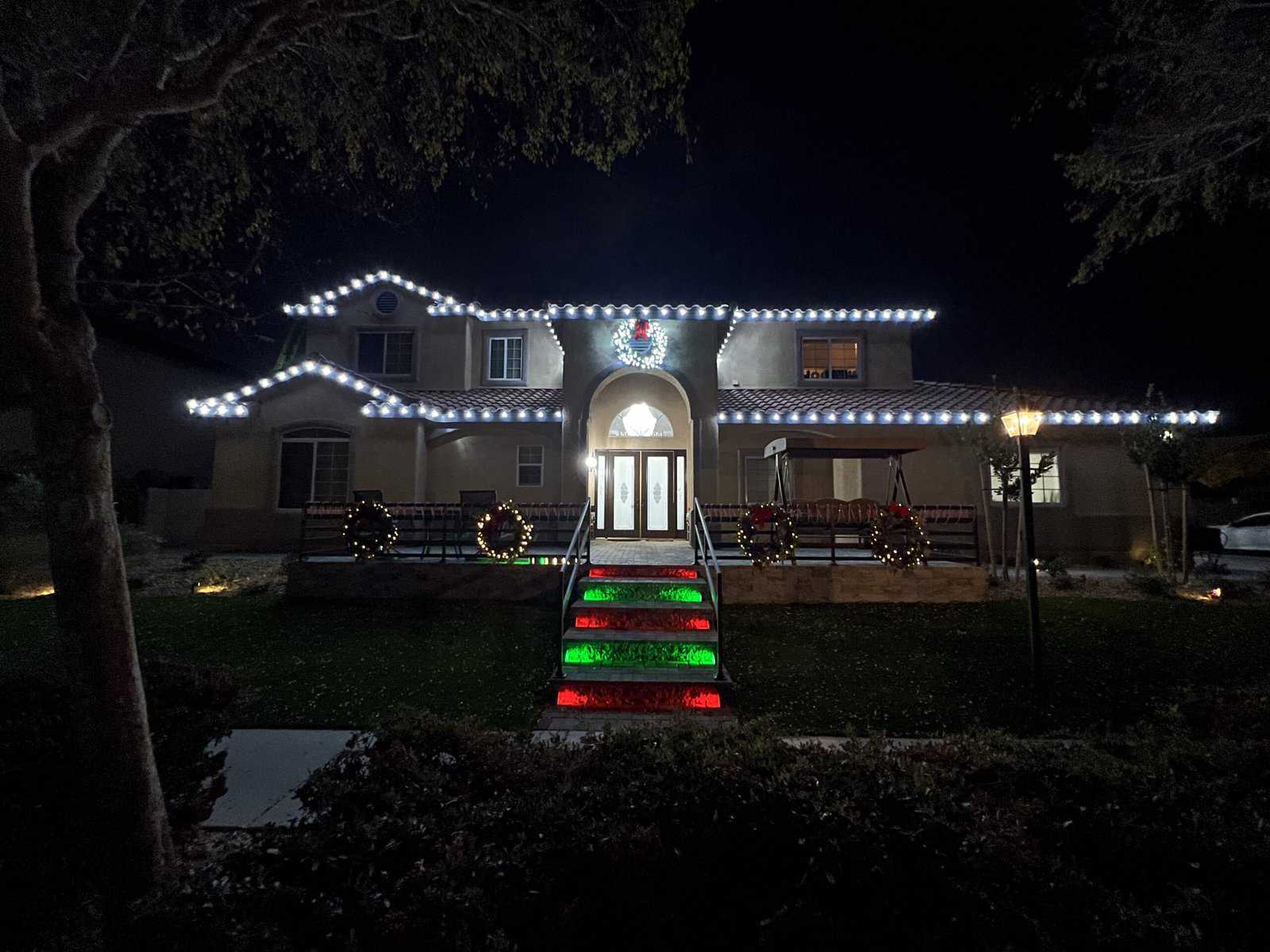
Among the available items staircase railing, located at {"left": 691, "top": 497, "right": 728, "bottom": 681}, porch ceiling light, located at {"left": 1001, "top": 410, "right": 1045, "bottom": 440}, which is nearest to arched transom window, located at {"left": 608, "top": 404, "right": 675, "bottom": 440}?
staircase railing, located at {"left": 691, "top": 497, "right": 728, "bottom": 681}

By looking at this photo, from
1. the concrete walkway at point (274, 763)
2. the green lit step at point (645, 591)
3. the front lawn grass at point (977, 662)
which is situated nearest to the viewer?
the concrete walkway at point (274, 763)

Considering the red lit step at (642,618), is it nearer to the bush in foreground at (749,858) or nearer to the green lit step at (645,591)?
the green lit step at (645,591)

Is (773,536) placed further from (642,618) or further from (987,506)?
(987,506)

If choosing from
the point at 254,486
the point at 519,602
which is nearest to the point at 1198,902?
the point at 519,602

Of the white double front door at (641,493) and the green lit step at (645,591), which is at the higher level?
the white double front door at (641,493)

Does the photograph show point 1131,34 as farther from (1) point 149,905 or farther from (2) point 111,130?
(1) point 149,905

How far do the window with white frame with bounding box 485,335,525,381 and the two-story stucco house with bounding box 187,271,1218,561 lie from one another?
2.85 ft

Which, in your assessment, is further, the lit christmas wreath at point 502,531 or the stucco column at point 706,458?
the stucco column at point 706,458

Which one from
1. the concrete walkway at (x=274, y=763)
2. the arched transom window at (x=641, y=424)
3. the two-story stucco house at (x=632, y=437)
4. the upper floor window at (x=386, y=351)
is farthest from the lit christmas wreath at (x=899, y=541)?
the upper floor window at (x=386, y=351)

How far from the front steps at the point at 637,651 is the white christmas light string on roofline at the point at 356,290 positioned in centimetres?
1067

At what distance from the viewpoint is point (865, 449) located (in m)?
12.2

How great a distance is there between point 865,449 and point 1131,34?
23.2 ft

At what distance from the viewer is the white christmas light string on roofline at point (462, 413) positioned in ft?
44.7

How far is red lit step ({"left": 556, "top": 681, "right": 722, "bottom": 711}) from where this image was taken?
6.57 m
